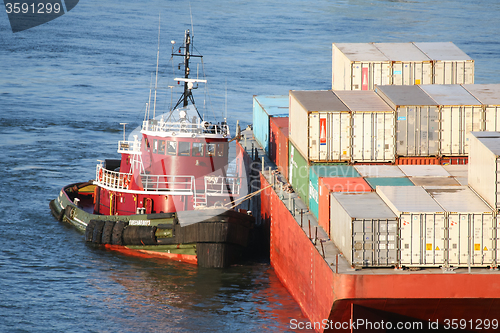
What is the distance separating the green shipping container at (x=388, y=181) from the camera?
2106cm

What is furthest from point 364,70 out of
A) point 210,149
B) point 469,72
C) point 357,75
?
point 210,149

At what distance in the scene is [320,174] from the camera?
74.0 ft

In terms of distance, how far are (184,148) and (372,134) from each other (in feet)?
25.4

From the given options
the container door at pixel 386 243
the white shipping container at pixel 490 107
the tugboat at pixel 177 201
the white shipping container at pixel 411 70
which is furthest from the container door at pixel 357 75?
A: the container door at pixel 386 243

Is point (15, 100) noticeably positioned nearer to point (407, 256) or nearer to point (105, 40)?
point (105, 40)

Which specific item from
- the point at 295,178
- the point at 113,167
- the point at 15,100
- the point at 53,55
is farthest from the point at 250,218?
the point at 53,55

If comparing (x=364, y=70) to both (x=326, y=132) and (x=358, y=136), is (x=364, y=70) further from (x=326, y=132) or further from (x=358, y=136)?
(x=326, y=132)

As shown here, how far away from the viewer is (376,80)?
28766 millimetres

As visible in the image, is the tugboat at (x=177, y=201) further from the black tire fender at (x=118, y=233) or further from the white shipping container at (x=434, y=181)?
the white shipping container at (x=434, y=181)

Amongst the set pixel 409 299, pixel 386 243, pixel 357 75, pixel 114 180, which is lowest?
pixel 409 299

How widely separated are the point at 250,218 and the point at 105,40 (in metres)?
52.3

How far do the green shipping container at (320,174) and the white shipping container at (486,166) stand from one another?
3.98 meters

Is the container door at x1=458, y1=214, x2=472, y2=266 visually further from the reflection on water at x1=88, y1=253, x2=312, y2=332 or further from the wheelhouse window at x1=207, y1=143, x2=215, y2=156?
the wheelhouse window at x1=207, y1=143, x2=215, y2=156

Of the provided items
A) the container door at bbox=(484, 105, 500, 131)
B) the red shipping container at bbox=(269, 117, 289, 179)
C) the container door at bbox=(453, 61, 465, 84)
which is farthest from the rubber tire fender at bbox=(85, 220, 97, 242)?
the container door at bbox=(453, 61, 465, 84)
